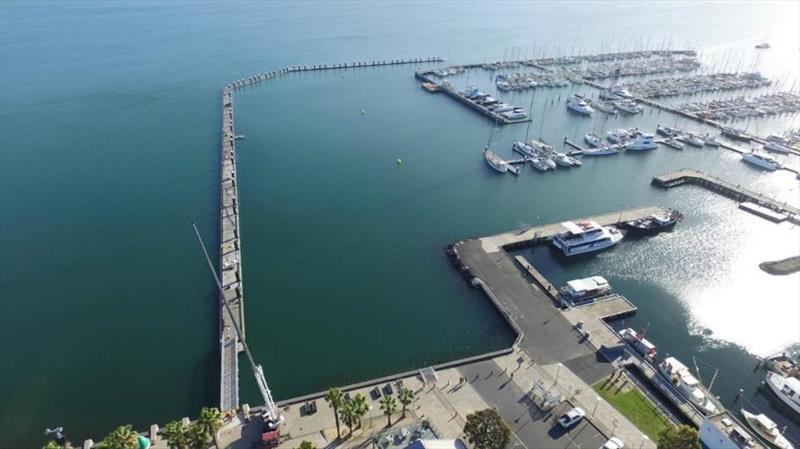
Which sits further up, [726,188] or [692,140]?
[692,140]

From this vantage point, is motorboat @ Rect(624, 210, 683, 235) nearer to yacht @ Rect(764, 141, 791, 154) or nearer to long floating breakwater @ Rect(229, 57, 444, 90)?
yacht @ Rect(764, 141, 791, 154)

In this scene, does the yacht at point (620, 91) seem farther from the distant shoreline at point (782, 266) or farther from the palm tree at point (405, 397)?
the palm tree at point (405, 397)

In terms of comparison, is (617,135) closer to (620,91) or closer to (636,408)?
(620,91)

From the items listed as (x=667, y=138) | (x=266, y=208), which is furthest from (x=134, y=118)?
(x=667, y=138)

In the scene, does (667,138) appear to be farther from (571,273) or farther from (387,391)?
(387,391)

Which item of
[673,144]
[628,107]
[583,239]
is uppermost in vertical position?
[628,107]

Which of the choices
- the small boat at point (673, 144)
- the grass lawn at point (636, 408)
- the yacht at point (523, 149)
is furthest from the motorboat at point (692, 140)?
the grass lawn at point (636, 408)

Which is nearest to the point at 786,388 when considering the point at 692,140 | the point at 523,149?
the point at 523,149
